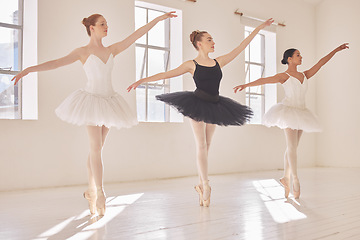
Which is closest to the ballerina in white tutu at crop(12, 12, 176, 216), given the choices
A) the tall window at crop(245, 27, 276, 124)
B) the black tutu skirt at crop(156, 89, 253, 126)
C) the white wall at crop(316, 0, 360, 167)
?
the black tutu skirt at crop(156, 89, 253, 126)

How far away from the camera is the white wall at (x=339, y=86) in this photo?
720cm

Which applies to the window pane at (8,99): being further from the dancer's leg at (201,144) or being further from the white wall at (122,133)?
the dancer's leg at (201,144)

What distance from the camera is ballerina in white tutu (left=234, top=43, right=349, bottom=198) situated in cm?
355

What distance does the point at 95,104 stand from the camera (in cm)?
Result: 273

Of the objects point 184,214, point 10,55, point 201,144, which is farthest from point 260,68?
point 184,214

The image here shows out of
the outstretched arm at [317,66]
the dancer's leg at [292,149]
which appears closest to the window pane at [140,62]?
the outstretched arm at [317,66]

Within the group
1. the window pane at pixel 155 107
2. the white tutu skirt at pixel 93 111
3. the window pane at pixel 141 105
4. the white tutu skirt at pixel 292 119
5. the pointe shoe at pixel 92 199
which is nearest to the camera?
the white tutu skirt at pixel 93 111

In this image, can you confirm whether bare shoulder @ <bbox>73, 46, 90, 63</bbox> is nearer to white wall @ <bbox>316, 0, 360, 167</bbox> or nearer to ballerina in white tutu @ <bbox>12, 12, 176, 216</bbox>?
ballerina in white tutu @ <bbox>12, 12, 176, 216</bbox>

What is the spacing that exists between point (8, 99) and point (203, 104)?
2.37 metres

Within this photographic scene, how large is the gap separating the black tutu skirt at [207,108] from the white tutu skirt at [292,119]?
1.12 feet

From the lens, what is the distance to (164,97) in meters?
3.27

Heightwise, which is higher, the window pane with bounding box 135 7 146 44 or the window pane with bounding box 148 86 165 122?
the window pane with bounding box 135 7 146 44

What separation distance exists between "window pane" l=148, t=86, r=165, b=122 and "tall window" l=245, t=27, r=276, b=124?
5.96 feet

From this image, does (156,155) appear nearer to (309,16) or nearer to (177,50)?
(177,50)
